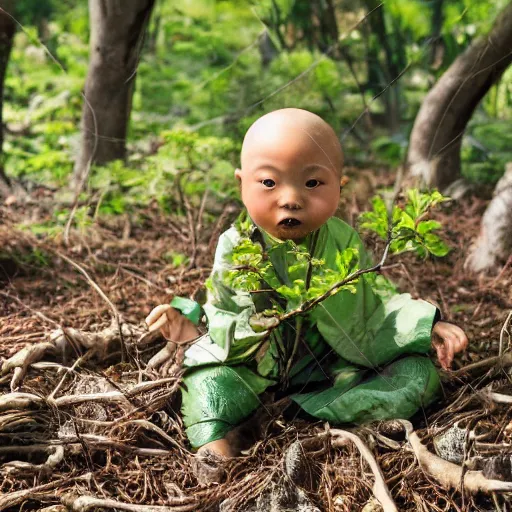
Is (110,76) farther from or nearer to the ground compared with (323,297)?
farther from the ground

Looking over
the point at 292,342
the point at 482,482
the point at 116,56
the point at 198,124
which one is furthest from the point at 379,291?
the point at 198,124

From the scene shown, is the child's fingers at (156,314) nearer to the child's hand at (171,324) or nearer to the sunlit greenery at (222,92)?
the child's hand at (171,324)

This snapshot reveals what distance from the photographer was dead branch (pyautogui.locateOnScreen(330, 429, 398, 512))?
1.89 metres

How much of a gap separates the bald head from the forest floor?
0.85m

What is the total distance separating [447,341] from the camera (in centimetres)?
234

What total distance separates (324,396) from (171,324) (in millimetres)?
566

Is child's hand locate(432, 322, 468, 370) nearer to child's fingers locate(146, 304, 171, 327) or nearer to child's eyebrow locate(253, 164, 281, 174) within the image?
child's eyebrow locate(253, 164, 281, 174)

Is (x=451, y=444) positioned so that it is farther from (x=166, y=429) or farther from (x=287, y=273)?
(x=166, y=429)

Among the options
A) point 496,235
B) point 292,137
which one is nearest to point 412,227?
point 292,137

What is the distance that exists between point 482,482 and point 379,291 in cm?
85

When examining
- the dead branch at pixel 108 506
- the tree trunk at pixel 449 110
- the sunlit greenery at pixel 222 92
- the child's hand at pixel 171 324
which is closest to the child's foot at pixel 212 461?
the dead branch at pixel 108 506

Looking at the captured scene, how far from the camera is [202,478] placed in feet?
7.01

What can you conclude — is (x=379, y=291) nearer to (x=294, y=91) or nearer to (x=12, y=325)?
(x=294, y=91)

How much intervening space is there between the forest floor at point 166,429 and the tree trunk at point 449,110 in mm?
840
